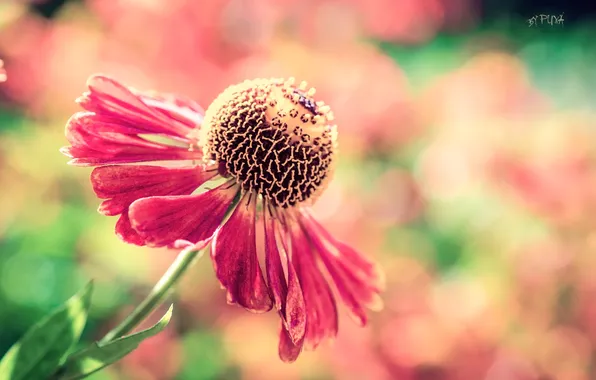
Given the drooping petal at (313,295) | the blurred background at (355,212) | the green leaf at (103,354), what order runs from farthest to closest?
the blurred background at (355,212), the drooping petal at (313,295), the green leaf at (103,354)

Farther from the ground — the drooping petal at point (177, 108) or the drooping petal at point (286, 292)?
the drooping petal at point (177, 108)

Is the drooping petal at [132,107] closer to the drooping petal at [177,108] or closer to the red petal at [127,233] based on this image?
the drooping petal at [177,108]

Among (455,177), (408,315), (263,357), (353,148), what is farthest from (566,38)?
(263,357)

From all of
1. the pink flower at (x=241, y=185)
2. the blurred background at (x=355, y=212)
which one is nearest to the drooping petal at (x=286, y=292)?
the pink flower at (x=241, y=185)

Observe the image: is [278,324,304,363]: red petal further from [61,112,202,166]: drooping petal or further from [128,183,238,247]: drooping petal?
[61,112,202,166]: drooping petal

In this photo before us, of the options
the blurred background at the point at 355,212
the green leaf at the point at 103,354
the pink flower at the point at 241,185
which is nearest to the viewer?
the green leaf at the point at 103,354

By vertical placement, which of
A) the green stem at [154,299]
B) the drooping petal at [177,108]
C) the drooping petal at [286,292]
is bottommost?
the drooping petal at [286,292]

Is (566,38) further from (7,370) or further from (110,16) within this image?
(7,370)

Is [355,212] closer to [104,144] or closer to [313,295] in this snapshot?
[313,295]
